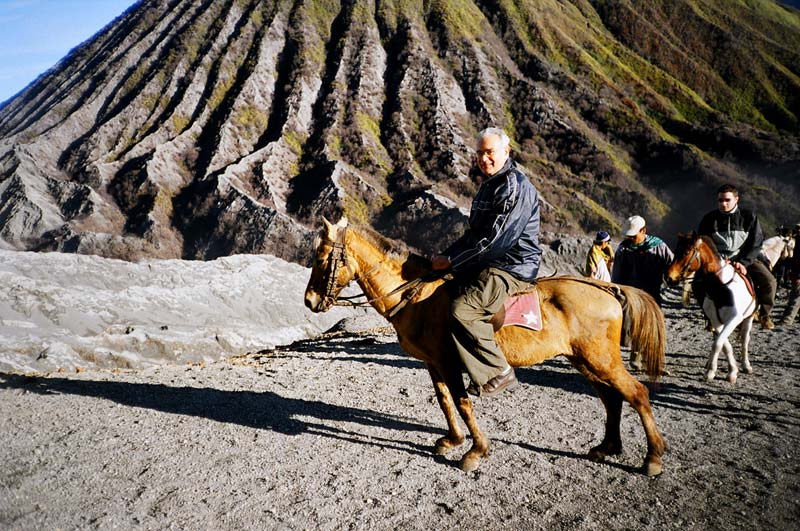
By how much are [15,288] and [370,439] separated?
13566mm

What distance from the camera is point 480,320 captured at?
4871mm

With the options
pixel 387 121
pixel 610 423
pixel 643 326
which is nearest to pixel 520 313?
pixel 643 326

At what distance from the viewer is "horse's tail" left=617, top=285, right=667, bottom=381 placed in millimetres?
5266

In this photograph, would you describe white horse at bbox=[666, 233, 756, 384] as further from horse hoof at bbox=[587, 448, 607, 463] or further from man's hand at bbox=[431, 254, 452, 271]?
man's hand at bbox=[431, 254, 452, 271]

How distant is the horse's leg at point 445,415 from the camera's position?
19.4ft

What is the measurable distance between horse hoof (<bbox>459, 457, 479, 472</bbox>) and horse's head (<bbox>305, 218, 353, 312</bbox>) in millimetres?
2621

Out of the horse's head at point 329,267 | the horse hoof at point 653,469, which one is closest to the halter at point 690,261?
the horse hoof at point 653,469

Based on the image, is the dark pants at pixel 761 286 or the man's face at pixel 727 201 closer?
the man's face at pixel 727 201

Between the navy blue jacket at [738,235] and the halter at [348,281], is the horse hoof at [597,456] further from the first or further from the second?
the navy blue jacket at [738,235]

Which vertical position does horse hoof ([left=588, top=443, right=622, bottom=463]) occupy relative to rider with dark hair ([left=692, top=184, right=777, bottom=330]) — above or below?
below

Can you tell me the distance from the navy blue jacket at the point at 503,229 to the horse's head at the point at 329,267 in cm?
125

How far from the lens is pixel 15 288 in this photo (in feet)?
44.8

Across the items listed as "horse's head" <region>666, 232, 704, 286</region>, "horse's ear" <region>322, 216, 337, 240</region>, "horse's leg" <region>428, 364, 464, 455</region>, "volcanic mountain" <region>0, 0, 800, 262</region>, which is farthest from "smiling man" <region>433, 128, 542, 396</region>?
"volcanic mountain" <region>0, 0, 800, 262</region>

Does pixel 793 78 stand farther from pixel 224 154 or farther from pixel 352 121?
pixel 224 154
